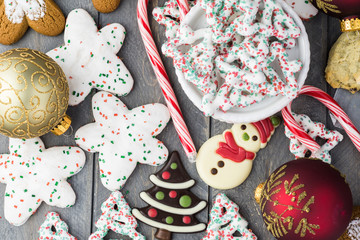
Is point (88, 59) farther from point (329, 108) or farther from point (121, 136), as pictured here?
point (329, 108)

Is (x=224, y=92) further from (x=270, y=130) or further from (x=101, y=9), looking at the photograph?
(x=101, y=9)

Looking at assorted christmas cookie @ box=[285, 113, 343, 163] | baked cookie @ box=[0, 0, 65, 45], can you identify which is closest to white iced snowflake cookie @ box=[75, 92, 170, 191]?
baked cookie @ box=[0, 0, 65, 45]

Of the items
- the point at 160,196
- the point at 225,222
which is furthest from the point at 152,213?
the point at 225,222

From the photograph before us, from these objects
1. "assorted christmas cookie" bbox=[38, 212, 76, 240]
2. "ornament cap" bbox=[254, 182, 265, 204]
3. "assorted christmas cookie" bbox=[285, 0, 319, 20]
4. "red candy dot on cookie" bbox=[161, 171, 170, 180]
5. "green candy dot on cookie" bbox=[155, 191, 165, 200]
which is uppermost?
"assorted christmas cookie" bbox=[285, 0, 319, 20]

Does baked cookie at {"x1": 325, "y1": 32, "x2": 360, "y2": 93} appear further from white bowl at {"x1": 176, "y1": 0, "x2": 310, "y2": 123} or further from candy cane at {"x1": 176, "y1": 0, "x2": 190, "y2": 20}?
candy cane at {"x1": 176, "y1": 0, "x2": 190, "y2": 20}

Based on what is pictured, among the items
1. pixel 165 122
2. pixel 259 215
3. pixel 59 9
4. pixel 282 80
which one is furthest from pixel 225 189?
pixel 59 9

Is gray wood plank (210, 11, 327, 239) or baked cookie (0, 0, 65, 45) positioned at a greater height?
baked cookie (0, 0, 65, 45)
